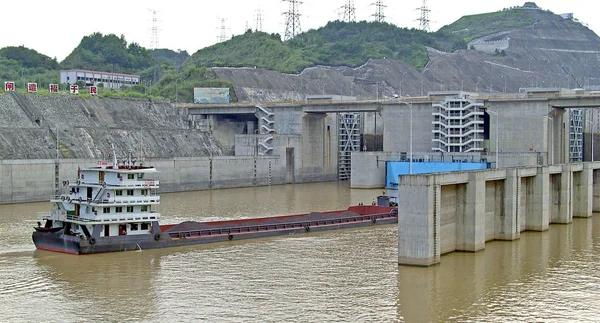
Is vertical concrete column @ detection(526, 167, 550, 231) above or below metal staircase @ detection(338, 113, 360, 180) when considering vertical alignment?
below

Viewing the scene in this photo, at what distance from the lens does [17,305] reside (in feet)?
110

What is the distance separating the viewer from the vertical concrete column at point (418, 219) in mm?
40344

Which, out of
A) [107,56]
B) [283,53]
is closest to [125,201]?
[107,56]

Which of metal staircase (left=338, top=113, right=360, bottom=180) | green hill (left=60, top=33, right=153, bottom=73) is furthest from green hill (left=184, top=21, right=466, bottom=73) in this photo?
metal staircase (left=338, top=113, right=360, bottom=180)

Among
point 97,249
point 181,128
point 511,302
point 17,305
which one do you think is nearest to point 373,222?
point 97,249

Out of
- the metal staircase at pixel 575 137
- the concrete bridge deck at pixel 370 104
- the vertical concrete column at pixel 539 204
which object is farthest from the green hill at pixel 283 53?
→ the vertical concrete column at pixel 539 204

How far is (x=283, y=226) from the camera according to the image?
2170 inches

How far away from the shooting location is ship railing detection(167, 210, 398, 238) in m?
50.4

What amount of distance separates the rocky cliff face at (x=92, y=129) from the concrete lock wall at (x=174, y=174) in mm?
4800

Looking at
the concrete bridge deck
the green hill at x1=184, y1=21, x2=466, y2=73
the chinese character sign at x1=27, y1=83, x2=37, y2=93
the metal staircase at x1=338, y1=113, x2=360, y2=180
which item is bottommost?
the metal staircase at x1=338, y1=113, x2=360, y2=180

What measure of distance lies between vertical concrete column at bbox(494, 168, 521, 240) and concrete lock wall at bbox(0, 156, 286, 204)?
42.8 meters

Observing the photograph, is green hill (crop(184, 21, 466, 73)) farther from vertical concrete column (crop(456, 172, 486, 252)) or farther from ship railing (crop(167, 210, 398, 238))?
vertical concrete column (crop(456, 172, 486, 252))

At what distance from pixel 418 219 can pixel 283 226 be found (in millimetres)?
16299

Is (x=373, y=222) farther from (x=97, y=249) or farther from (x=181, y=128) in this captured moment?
(x=181, y=128)
